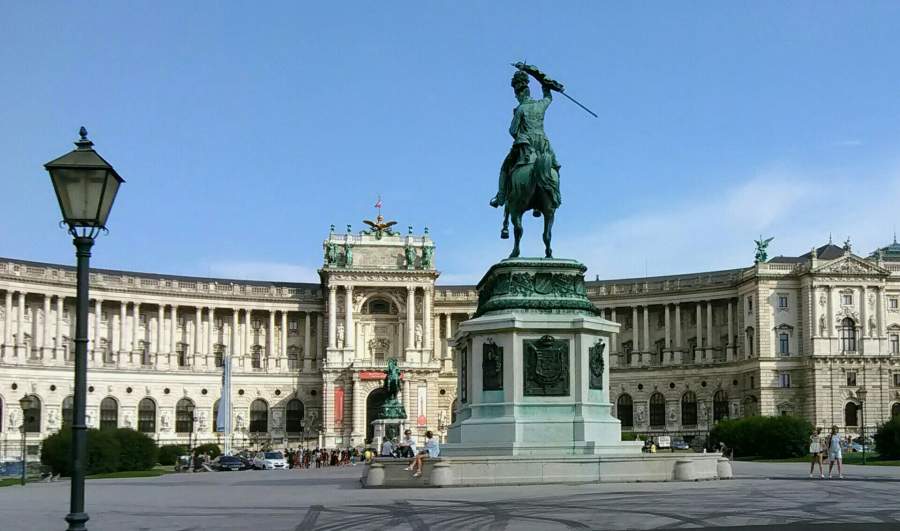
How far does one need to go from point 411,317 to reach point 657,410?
2665cm

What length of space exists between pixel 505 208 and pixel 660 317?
86.5 meters

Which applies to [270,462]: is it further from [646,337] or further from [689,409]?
[646,337]

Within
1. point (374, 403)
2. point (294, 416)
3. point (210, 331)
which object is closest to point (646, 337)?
point (374, 403)

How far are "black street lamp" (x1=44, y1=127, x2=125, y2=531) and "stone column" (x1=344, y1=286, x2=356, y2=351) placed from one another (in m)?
106

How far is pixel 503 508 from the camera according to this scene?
24406 mm

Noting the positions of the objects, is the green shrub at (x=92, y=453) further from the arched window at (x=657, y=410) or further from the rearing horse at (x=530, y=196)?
the arched window at (x=657, y=410)

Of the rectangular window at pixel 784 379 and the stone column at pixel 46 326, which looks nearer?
the stone column at pixel 46 326

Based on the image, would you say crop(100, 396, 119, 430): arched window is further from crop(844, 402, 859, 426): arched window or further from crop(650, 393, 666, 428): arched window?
crop(844, 402, 859, 426): arched window

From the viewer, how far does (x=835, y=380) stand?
106000 millimetres

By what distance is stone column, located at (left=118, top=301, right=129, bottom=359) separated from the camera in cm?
11269

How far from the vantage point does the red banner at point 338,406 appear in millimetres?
116062

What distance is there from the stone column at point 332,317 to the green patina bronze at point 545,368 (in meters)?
86.3

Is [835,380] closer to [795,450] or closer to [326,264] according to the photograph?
[795,450]

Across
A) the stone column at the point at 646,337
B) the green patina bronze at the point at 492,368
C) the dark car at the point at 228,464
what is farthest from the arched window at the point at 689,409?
the green patina bronze at the point at 492,368
